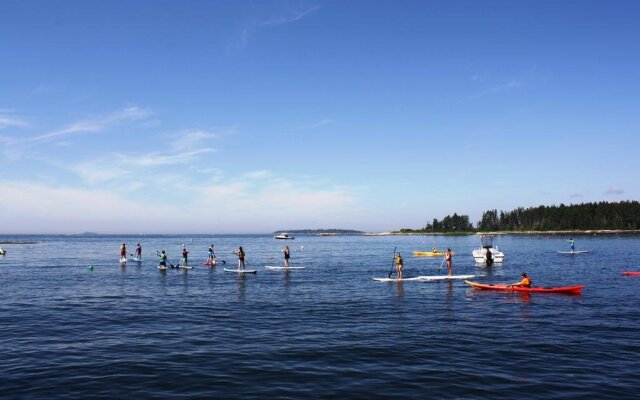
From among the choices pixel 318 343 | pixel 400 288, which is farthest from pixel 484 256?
pixel 318 343

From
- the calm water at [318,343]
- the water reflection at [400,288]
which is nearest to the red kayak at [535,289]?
the calm water at [318,343]

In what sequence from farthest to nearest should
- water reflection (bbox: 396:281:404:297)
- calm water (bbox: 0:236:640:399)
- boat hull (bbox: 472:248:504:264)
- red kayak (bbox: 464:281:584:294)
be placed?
boat hull (bbox: 472:248:504:264)
water reflection (bbox: 396:281:404:297)
red kayak (bbox: 464:281:584:294)
calm water (bbox: 0:236:640:399)

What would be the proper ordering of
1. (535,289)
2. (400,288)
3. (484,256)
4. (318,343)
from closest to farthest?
(318,343) → (535,289) → (400,288) → (484,256)

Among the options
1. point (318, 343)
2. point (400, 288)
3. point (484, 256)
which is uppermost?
point (484, 256)

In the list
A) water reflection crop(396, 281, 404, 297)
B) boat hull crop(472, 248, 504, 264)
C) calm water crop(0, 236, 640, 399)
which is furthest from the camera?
boat hull crop(472, 248, 504, 264)

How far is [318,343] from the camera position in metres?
18.6

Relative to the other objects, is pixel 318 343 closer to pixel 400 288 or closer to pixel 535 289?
pixel 400 288

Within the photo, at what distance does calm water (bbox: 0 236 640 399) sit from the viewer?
13734 mm

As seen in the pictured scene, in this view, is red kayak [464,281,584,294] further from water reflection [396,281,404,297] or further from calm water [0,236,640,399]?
water reflection [396,281,404,297]

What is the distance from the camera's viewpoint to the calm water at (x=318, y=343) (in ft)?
45.1

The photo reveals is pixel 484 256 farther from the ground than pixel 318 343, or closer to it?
farther from the ground

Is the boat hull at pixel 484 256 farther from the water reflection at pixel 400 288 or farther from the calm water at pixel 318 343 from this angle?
→ the calm water at pixel 318 343

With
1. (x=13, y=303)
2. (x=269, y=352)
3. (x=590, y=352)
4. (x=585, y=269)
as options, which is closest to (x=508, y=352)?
(x=590, y=352)

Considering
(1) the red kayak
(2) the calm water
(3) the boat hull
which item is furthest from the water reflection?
(3) the boat hull
